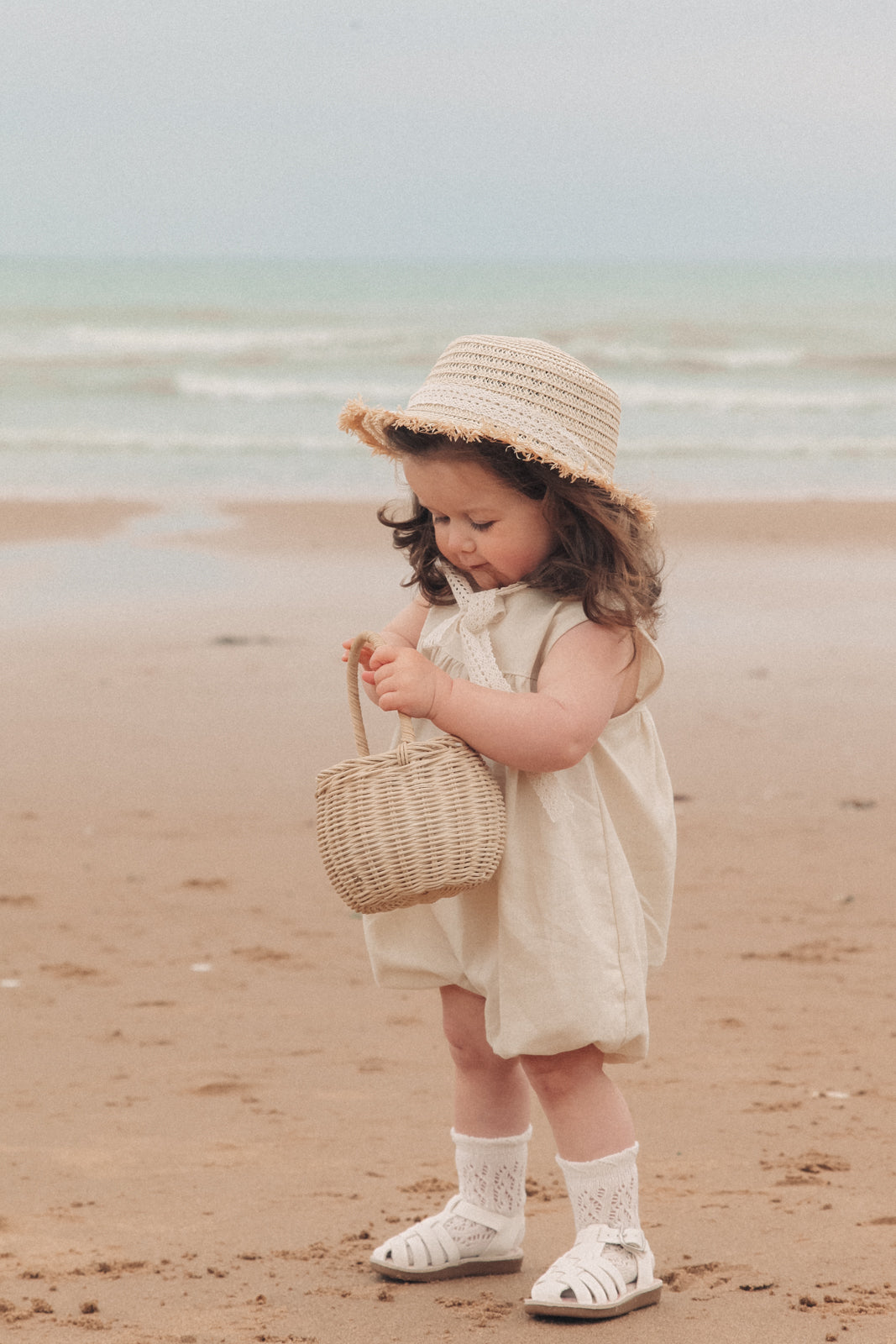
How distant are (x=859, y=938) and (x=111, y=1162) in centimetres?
241

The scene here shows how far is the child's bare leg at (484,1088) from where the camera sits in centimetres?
269

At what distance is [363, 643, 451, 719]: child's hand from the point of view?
2.38 meters

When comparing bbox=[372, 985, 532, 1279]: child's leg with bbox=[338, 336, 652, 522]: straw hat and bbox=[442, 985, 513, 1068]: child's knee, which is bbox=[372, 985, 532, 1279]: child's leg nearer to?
bbox=[442, 985, 513, 1068]: child's knee

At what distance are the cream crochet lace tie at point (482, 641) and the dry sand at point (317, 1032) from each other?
0.84 m

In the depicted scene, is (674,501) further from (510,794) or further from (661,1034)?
(510,794)

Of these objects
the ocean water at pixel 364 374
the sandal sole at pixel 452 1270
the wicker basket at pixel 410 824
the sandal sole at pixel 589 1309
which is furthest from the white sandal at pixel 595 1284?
the ocean water at pixel 364 374

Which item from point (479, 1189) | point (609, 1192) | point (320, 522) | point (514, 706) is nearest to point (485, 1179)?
point (479, 1189)

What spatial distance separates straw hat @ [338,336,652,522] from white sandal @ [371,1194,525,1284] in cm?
127

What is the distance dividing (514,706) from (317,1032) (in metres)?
1.89

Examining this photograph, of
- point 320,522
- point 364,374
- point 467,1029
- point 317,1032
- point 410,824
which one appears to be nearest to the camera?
point 410,824

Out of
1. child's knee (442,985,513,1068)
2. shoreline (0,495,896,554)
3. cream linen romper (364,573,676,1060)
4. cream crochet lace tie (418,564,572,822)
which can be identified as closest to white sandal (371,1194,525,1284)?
child's knee (442,985,513,1068)

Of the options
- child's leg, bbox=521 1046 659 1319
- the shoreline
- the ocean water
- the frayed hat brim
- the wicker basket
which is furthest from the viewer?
the ocean water

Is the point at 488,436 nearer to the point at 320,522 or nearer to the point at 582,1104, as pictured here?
the point at 582,1104

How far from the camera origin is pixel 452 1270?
276cm
